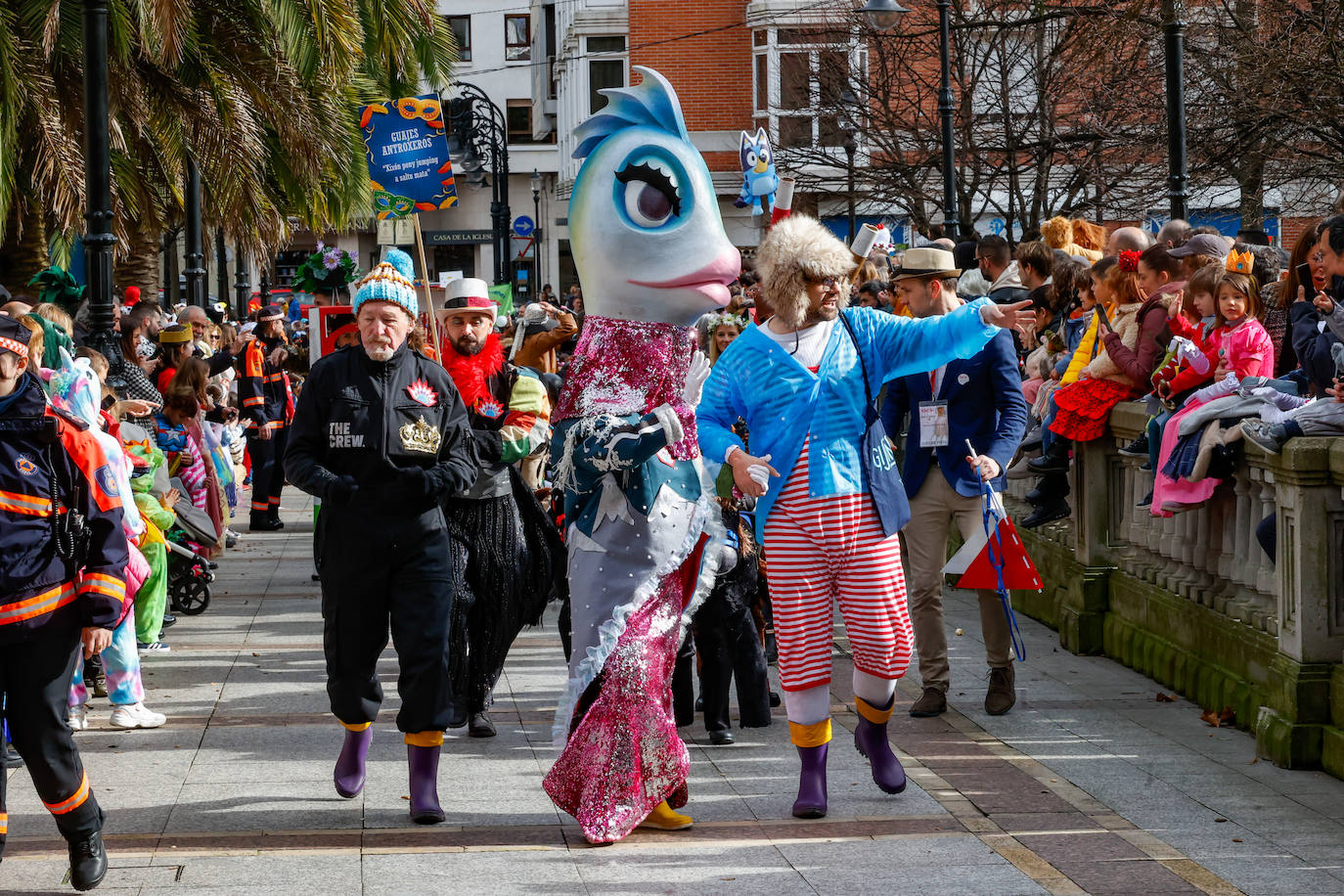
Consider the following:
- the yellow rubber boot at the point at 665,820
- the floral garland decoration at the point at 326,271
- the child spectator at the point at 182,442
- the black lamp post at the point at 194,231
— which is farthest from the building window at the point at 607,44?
the yellow rubber boot at the point at 665,820

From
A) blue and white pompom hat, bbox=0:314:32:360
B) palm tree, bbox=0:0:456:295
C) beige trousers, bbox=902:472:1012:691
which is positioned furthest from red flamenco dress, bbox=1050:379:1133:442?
palm tree, bbox=0:0:456:295

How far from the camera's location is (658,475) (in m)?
5.91

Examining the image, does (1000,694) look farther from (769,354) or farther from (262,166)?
(262,166)

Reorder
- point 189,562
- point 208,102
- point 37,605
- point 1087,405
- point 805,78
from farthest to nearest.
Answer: point 805,78 → point 208,102 → point 189,562 → point 1087,405 → point 37,605

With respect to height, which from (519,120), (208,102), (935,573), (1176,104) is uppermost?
(519,120)

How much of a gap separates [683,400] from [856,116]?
21.9 m

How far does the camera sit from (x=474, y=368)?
7.55 m

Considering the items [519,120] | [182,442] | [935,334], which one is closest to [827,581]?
[935,334]

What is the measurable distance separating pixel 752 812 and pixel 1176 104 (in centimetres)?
643

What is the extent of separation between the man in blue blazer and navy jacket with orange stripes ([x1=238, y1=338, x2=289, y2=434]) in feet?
30.8

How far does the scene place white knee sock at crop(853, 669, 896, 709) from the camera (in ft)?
20.3

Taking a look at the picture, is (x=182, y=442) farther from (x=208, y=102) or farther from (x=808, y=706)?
(x=808, y=706)

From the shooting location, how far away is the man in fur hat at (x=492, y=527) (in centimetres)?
730

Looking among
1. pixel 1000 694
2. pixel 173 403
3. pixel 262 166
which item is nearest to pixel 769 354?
pixel 1000 694
